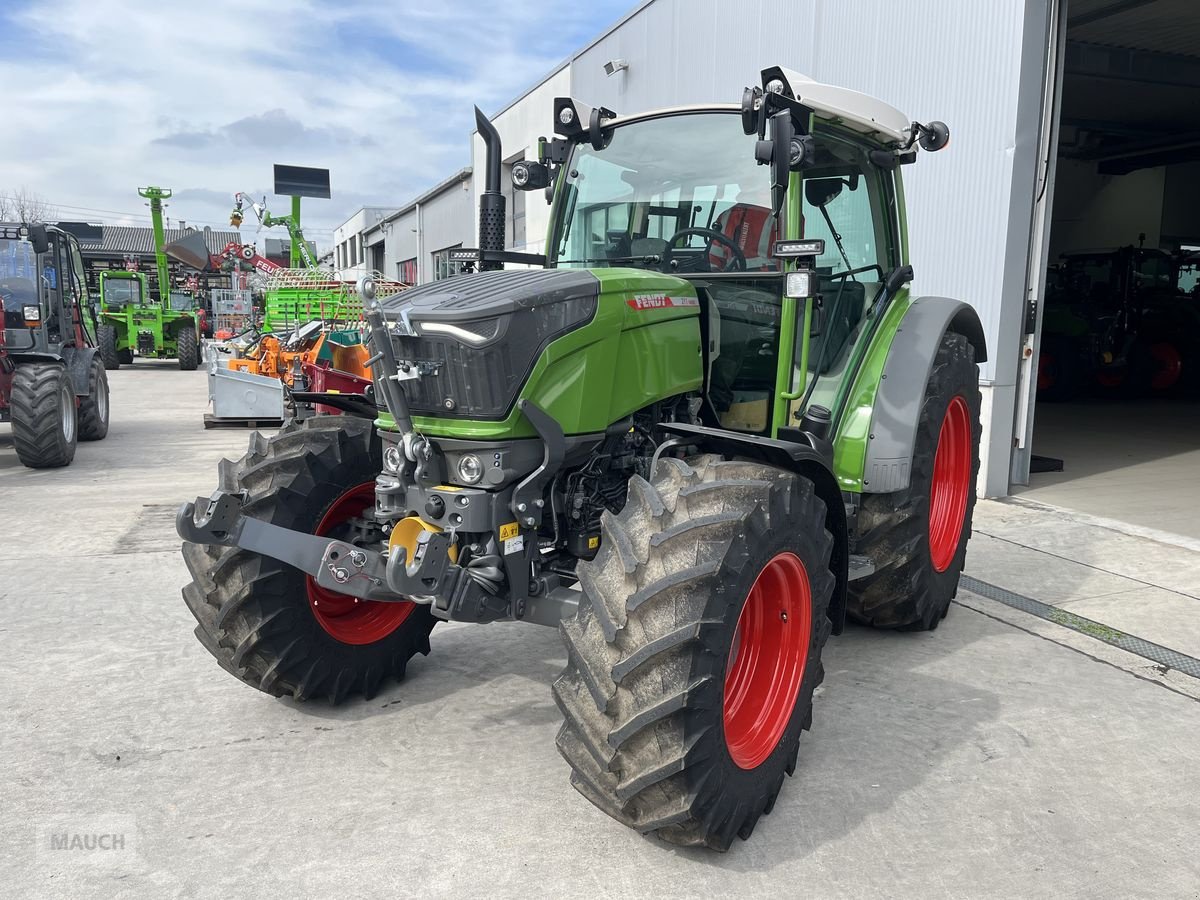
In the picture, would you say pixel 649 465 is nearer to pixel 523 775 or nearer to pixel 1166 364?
pixel 523 775

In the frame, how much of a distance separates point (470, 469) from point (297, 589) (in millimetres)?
870

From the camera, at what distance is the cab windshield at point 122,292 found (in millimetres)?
22000

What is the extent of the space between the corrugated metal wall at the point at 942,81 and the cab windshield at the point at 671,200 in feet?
13.9

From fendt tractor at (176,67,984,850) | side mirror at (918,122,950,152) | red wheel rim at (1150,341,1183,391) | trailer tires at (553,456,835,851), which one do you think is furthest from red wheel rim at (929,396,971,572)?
A: red wheel rim at (1150,341,1183,391)

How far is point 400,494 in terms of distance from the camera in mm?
2963

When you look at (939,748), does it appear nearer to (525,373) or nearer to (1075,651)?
(1075,651)

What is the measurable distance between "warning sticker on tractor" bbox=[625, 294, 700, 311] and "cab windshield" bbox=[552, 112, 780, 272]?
0.33 m

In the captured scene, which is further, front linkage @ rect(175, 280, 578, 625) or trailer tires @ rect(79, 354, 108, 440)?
trailer tires @ rect(79, 354, 108, 440)

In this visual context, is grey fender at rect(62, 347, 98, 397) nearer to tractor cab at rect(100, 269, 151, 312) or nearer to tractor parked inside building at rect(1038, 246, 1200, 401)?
tractor parked inside building at rect(1038, 246, 1200, 401)

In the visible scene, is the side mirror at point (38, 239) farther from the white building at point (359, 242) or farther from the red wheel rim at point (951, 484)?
the white building at point (359, 242)

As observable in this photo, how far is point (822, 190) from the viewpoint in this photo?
3.82 metres

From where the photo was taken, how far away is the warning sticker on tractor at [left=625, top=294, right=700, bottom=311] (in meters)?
3.09

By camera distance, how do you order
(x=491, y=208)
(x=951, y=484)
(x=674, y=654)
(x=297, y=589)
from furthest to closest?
1. (x=951, y=484)
2. (x=491, y=208)
3. (x=297, y=589)
4. (x=674, y=654)
